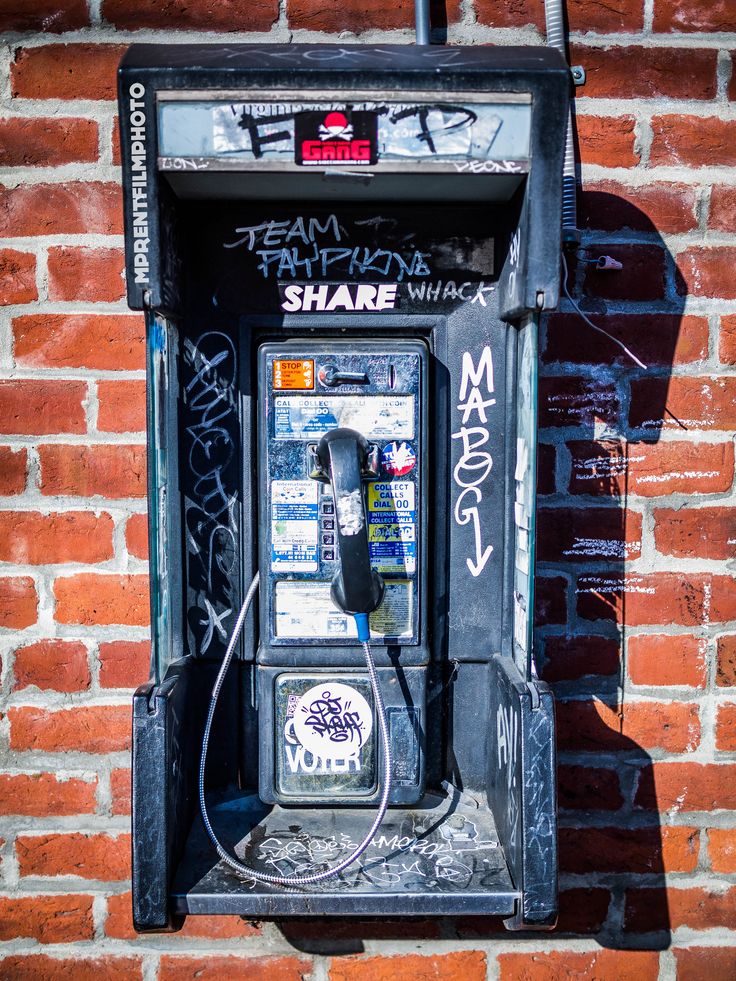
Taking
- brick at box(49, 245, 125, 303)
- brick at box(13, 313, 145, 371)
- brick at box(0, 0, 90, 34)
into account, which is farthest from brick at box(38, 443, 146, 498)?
brick at box(0, 0, 90, 34)

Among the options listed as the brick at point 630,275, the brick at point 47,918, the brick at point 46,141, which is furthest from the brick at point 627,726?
the brick at point 46,141

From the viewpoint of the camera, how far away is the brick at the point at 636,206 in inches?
55.8

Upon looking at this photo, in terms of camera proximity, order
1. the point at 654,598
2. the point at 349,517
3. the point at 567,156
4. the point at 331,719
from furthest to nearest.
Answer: the point at 654,598
the point at 567,156
the point at 331,719
the point at 349,517

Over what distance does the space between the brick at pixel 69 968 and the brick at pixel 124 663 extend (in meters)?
0.53

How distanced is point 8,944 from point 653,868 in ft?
3.99

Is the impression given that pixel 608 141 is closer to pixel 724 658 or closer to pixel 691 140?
pixel 691 140

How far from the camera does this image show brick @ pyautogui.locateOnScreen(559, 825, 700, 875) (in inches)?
59.1

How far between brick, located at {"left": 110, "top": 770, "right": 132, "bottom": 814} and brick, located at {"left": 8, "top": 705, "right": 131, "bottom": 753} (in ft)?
0.18

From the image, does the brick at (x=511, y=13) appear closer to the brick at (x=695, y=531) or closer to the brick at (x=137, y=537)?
the brick at (x=695, y=531)

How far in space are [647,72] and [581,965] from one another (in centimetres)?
163

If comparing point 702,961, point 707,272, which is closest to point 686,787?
point 702,961

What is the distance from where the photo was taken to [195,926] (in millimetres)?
1509

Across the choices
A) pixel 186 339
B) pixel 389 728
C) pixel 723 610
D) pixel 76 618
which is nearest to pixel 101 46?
pixel 186 339

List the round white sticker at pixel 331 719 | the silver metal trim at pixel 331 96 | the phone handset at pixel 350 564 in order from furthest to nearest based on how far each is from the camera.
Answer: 1. the round white sticker at pixel 331 719
2. the phone handset at pixel 350 564
3. the silver metal trim at pixel 331 96
